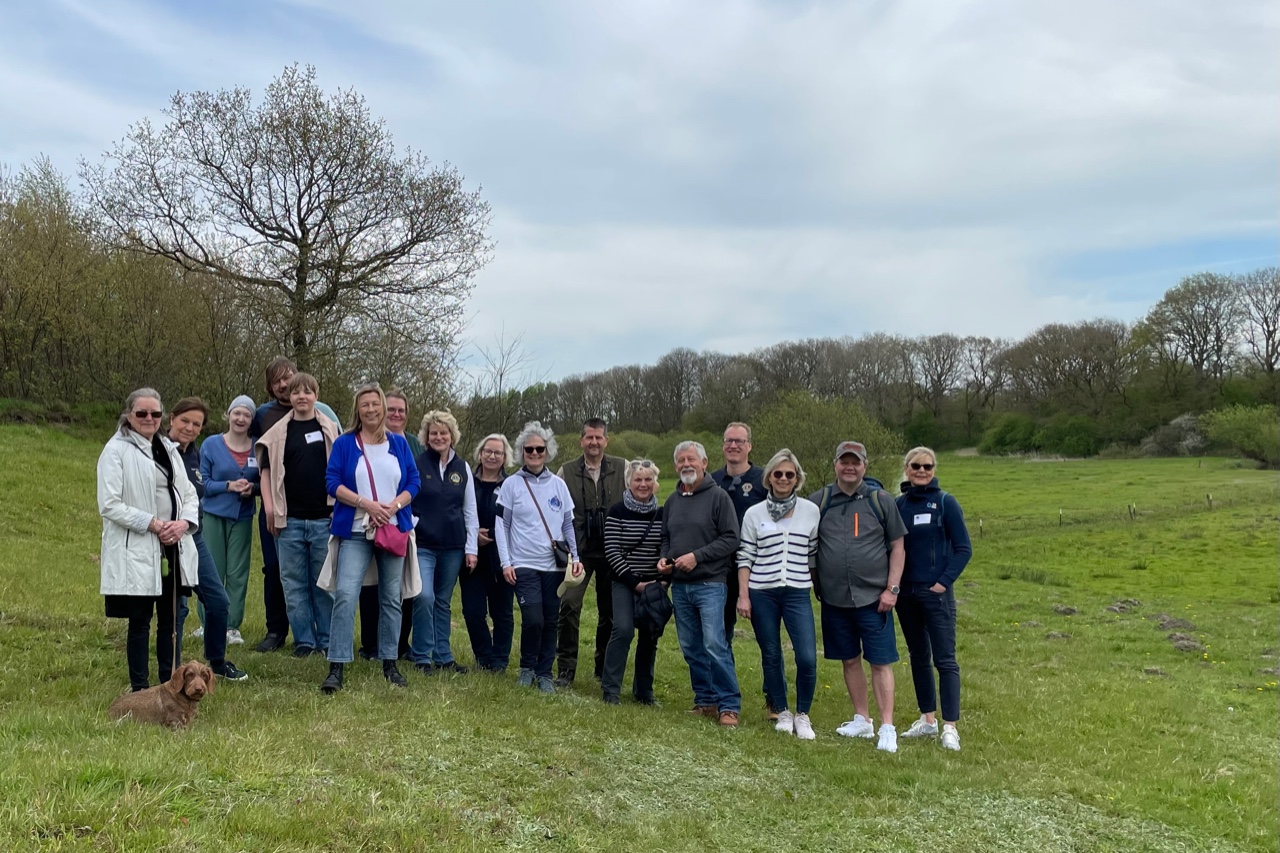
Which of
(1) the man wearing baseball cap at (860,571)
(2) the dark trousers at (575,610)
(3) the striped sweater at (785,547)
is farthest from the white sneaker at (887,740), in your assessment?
(2) the dark trousers at (575,610)

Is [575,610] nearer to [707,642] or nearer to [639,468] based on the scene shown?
[707,642]

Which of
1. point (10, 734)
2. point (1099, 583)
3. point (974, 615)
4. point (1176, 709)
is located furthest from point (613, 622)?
point (1099, 583)

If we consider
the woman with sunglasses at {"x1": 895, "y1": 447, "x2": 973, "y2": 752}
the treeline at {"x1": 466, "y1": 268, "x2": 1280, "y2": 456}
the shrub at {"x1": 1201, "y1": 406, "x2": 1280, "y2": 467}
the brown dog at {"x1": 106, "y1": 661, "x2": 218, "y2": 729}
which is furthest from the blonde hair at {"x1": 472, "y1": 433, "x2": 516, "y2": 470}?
the shrub at {"x1": 1201, "y1": 406, "x2": 1280, "y2": 467}

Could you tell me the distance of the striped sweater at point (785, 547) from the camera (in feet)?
23.8

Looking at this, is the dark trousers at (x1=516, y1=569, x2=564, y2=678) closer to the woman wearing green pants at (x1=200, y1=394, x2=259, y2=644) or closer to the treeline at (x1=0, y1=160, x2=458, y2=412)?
the woman wearing green pants at (x1=200, y1=394, x2=259, y2=644)

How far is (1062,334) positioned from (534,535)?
7775 centimetres

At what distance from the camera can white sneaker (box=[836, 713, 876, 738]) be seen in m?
7.43

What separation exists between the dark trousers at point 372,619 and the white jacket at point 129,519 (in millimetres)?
1757

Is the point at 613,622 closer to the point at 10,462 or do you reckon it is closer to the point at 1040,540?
the point at 10,462

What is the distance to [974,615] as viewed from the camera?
1923 centimetres

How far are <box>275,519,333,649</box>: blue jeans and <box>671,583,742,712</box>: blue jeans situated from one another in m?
2.94

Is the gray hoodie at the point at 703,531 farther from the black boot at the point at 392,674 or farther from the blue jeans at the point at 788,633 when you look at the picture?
the black boot at the point at 392,674

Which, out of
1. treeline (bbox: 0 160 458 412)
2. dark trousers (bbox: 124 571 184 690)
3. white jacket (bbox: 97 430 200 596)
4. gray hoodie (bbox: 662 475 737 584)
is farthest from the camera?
treeline (bbox: 0 160 458 412)

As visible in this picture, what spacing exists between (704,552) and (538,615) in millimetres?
1637
